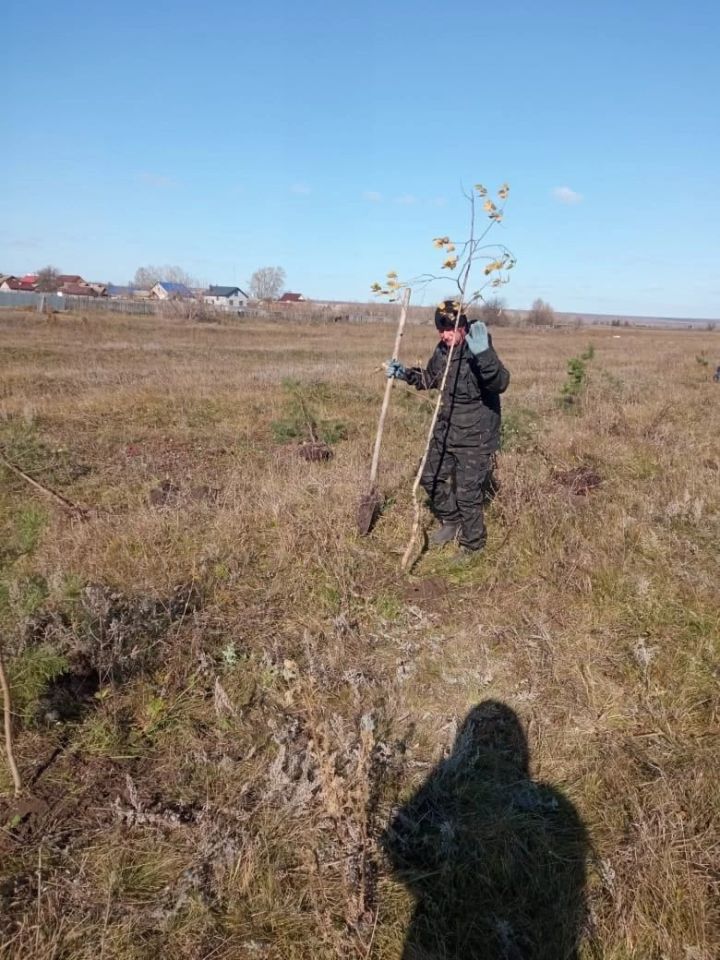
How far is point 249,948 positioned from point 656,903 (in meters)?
1.34

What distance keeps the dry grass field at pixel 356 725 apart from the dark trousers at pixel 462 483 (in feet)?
0.80

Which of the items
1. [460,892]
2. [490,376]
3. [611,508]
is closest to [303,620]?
[460,892]

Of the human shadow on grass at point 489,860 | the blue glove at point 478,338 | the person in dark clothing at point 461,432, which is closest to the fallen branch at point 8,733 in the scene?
the human shadow on grass at point 489,860

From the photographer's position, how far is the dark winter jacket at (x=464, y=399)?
162 inches

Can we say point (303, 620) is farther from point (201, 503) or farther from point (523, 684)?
point (201, 503)

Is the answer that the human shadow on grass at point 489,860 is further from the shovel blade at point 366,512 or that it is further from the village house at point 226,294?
the village house at point 226,294

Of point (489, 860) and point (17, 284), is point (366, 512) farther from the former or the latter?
point (17, 284)

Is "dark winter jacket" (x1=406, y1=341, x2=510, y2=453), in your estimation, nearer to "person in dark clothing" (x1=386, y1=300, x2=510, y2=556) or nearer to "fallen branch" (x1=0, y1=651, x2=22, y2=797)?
"person in dark clothing" (x1=386, y1=300, x2=510, y2=556)

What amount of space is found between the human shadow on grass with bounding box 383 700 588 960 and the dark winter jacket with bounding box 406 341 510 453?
2.22 metres

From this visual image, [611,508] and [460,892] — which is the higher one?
[611,508]

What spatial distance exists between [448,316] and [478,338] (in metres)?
0.29

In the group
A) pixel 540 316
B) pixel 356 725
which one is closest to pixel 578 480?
pixel 356 725

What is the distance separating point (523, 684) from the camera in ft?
9.79

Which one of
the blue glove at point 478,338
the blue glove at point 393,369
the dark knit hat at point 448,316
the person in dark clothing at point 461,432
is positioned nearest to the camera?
the blue glove at point 478,338
